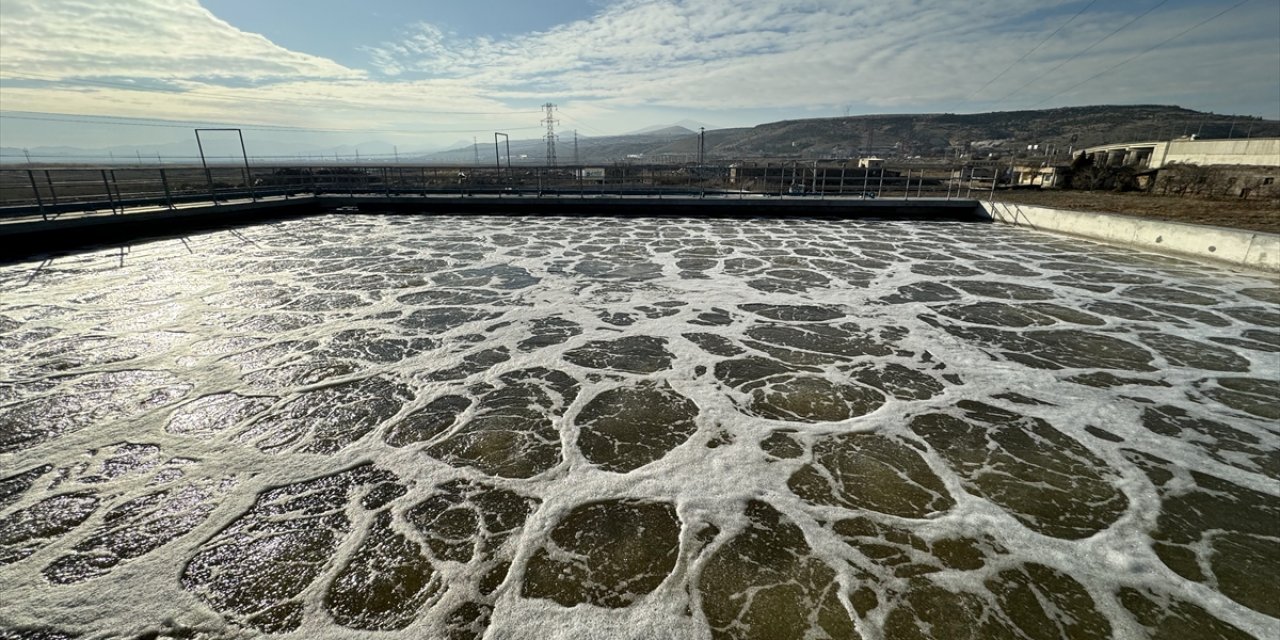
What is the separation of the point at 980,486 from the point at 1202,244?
12.6m

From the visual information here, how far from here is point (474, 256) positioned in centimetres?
1122

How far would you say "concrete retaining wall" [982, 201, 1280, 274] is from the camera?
32.6ft

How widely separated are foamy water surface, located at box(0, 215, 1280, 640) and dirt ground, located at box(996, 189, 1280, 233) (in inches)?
338

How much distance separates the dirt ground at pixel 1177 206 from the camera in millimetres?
13548

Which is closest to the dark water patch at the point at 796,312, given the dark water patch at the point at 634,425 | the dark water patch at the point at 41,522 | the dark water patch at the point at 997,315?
the dark water patch at the point at 997,315

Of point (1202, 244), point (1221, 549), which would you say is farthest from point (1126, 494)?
point (1202, 244)

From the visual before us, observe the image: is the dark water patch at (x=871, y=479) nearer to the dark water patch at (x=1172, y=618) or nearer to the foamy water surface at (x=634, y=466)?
the foamy water surface at (x=634, y=466)

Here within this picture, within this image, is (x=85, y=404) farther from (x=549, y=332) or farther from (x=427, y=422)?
(x=549, y=332)

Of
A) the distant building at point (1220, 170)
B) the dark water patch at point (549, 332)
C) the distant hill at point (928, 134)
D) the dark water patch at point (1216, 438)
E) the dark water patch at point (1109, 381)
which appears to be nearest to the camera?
the dark water patch at point (1216, 438)

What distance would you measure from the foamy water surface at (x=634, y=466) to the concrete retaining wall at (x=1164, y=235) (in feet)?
10.9

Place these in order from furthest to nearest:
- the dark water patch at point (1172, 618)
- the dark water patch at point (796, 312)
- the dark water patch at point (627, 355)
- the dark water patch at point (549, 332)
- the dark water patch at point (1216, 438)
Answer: the dark water patch at point (796, 312)
the dark water patch at point (549, 332)
the dark water patch at point (627, 355)
the dark water patch at point (1216, 438)
the dark water patch at point (1172, 618)

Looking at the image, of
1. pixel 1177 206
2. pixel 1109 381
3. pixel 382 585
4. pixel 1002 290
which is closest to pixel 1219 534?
pixel 1109 381

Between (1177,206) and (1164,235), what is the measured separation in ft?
25.8

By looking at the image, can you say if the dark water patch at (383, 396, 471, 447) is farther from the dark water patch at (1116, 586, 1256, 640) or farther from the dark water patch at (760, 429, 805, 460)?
the dark water patch at (1116, 586, 1256, 640)
